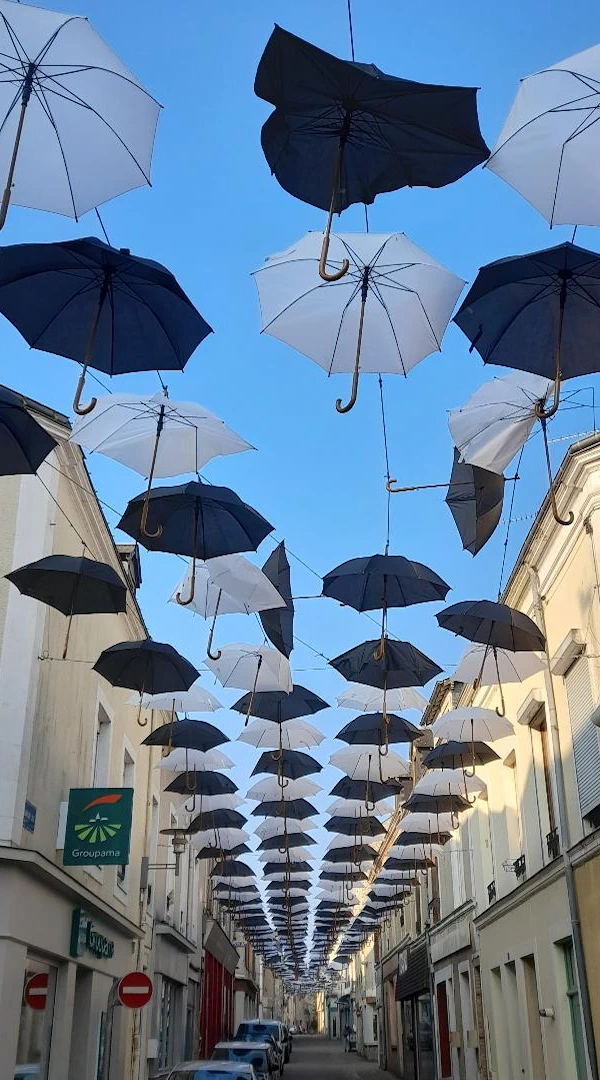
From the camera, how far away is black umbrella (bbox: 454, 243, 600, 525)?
6.96m

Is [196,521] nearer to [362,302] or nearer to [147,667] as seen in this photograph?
[147,667]

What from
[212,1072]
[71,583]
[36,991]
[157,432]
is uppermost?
[157,432]

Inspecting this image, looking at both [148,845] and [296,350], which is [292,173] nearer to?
[296,350]

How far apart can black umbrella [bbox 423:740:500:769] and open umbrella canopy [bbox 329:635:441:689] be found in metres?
3.22

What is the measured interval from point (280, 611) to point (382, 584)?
1.61 meters

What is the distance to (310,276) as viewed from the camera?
8117mm

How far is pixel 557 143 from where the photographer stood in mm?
6426

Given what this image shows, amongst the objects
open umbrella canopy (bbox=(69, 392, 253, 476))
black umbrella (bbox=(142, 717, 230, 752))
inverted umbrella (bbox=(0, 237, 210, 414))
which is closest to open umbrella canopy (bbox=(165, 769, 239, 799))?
black umbrella (bbox=(142, 717, 230, 752))

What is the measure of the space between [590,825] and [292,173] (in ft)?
30.8

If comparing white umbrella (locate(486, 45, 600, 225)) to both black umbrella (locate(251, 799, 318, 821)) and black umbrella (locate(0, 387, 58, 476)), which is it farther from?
black umbrella (locate(251, 799, 318, 821))

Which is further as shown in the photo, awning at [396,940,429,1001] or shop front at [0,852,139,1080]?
awning at [396,940,429,1001]

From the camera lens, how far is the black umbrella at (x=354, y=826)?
84.1 feet

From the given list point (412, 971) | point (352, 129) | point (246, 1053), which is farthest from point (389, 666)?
point (412, 971)

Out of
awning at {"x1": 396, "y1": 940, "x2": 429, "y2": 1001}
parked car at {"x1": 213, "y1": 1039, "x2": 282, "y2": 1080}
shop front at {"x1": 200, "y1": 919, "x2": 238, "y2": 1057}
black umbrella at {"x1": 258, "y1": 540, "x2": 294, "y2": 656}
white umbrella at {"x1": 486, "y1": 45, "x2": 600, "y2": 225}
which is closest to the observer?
white umbrella at {"x1": 486, "y1": 45, "x2": 600, "y2": 225}
